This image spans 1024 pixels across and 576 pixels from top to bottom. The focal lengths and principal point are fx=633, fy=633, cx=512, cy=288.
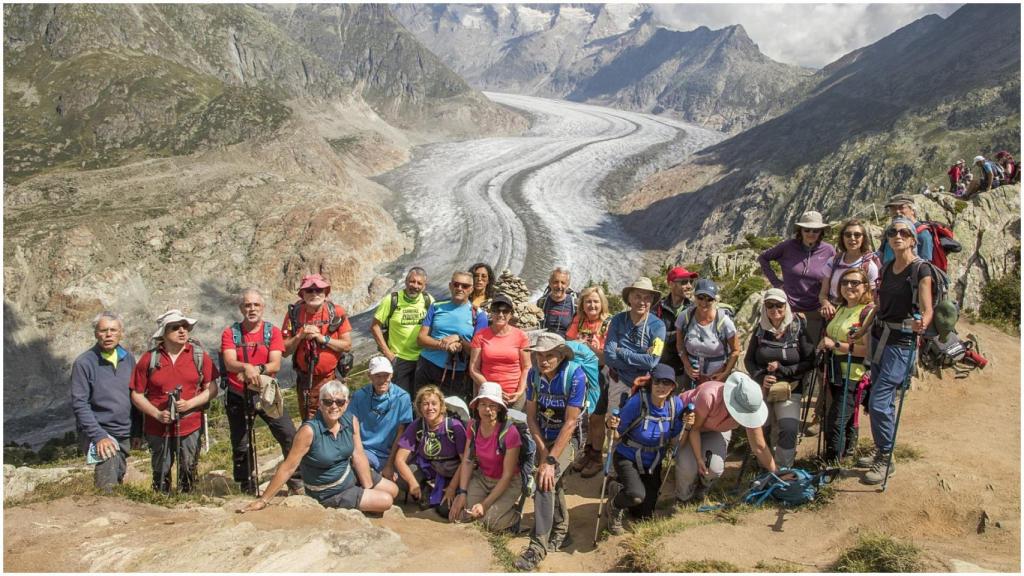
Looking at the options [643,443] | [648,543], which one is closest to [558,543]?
[648,543]

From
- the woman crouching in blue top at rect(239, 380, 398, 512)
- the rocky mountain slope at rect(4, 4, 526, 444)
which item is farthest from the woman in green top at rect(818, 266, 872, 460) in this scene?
the rocky mountain slope at rect(4, 4, 526, 444)

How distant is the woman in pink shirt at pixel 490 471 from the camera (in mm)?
6252

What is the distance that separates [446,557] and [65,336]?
117 feet

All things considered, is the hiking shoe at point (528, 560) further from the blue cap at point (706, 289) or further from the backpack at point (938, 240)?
the backpack at point (938, 240)

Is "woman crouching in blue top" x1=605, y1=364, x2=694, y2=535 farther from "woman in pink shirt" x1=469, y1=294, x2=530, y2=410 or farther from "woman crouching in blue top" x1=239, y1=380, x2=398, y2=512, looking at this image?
"woman crouching in blue top" x1=239, y1=380, x2=398, y2=512

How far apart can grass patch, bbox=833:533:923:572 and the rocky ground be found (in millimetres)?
132

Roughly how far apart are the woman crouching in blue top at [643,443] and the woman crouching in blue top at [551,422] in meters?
0.52

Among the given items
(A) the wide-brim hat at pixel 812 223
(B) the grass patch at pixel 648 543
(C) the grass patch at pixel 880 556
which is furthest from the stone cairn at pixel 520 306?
(C) the grass patch at pixel 880 556

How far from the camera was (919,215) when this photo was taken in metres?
14.4

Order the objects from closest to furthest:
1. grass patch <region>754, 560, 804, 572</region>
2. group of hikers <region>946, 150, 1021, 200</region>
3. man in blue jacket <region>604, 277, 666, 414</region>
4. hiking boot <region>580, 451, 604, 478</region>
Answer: grass patch <region>754, 560, 804, 572</region>, man in blue jacket <region>604, 277, 666, 414</region>, hiking boot <region>580, 451, 604, 478</region>, group of hikers <region>946, 150, 1021, 200</region>

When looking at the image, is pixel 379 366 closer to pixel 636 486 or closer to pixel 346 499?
pixel 346 499

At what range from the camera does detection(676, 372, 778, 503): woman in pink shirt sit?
6.12m

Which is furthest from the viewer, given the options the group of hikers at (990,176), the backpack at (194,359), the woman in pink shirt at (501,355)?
the group of hikers at (990,176)

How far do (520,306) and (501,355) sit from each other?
354 inches
